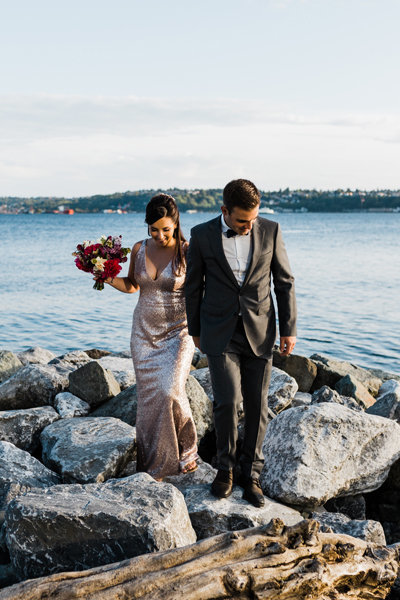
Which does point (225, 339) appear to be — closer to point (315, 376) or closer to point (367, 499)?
point (367, 499)

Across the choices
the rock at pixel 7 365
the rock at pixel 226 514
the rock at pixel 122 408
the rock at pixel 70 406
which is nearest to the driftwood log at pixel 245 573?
the rock at pixel 226 514

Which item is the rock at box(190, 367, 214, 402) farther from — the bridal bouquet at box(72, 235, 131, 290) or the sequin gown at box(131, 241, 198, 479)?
the bridal bouquet at box(72, 235, 131, 290)

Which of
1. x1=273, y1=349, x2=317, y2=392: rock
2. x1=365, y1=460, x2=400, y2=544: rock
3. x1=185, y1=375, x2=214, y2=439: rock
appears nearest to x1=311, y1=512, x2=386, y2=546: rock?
x1=365, y1=460, x2=400, y2=544: rock

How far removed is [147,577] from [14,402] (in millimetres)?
4379

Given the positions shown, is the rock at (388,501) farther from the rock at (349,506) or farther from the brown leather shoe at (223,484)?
the brown leather shoe at (223,484)

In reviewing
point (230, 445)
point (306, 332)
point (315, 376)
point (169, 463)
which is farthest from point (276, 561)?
point (306, 332)

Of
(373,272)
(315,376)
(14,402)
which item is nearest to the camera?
(14,402)

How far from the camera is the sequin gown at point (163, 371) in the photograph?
5.84 m

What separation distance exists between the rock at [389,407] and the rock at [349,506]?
2018 millimetres

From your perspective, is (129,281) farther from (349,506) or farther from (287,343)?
(349,506)

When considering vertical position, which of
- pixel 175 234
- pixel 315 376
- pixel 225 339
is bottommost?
pixel 315 376

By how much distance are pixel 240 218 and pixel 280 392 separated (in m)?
3.26

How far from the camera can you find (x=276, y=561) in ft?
12.4

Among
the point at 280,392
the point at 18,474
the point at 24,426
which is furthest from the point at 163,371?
the point at 280,392
